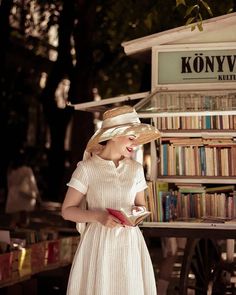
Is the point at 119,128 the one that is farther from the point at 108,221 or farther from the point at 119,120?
the point at 108,221

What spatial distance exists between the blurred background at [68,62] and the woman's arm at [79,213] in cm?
222

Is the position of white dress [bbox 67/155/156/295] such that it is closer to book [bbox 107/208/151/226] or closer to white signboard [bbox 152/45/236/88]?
book [bbox 107/208/151/226]

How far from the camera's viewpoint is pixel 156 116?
6.95 metres

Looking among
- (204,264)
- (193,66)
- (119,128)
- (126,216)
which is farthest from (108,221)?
(193,66)

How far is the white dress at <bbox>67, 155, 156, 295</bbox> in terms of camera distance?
506cm

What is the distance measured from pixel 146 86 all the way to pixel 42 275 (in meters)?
4.49

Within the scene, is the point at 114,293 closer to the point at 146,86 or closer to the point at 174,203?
the point at 174,203

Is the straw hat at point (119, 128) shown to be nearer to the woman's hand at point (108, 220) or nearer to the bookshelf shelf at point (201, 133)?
the woman's hand at point (108, 220)

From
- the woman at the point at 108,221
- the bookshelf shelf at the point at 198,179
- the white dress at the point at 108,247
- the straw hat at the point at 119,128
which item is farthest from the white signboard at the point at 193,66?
the white dress at the point at 108,247

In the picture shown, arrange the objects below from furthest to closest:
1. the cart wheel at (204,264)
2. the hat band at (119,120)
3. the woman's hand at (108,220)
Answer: the cart wheel at (204,264), the hat band at (119,120), the woman's hand at (108,220)

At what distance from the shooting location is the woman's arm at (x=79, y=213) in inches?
193

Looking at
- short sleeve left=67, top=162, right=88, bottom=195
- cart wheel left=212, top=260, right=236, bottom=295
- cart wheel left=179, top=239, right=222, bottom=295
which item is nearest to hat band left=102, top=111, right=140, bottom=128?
short sleeve left=67, top=162, right=88, bottom=195

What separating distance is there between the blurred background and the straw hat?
1.48 meters

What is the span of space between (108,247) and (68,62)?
10859 millimetres
